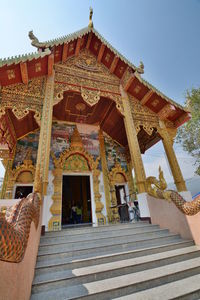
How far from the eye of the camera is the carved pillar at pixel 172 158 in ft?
18.3

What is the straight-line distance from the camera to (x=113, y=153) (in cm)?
824

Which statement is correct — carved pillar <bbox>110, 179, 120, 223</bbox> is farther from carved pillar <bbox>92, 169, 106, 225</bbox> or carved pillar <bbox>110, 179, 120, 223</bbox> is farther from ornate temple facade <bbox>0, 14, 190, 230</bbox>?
carved pillar <bbox>92, 169, 106, 225</bbox>

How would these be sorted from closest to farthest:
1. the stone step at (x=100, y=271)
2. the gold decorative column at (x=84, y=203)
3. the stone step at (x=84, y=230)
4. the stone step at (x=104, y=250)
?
1. the stone step at (x=100, y=271)
2. the stone step at (x=104, y=250)
3. the stone step at (x=84, y=230)
4. the gold decorative column at (x=84, y=203)

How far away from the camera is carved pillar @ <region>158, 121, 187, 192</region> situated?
558cm

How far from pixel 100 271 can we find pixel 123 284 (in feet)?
1.23

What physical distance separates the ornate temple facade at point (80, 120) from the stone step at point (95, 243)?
1.11 m

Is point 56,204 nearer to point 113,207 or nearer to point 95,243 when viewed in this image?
point 113,207

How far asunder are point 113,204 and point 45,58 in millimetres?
6557

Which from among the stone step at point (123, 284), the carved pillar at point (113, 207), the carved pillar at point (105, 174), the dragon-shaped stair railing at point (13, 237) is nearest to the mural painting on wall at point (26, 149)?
the carved pillar at point (105, 174)

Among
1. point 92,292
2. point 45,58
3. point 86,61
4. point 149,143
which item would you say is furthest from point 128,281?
point 86,61

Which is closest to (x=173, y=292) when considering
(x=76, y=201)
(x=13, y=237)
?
(x=13, y=237)

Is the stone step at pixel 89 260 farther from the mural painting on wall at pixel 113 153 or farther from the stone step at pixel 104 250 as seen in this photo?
the mural painting on wall at pixel 113 153

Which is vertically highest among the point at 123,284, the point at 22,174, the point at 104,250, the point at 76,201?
the point at 22,174

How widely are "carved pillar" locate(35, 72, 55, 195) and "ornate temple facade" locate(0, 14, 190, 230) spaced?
3 cm
